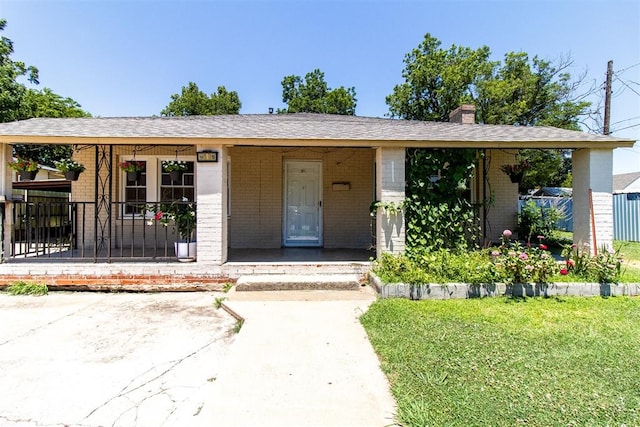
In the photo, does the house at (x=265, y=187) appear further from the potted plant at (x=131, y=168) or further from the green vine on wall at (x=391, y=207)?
the potted plant at (x=131, y=168)

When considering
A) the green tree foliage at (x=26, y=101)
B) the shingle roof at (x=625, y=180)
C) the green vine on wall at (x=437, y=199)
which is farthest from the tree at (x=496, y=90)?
the green tree foliage at (x=26, y=101)

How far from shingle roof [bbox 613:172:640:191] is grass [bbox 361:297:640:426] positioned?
1278 inches

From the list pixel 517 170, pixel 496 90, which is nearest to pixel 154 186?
pixel 517 170

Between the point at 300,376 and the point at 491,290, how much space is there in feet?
12.0

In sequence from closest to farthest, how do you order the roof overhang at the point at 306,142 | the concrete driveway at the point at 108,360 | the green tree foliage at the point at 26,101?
the concrete driveway at the point at 108,360, the roof overhang at the point at 306,142, the green tree foliage at the point at 26,101

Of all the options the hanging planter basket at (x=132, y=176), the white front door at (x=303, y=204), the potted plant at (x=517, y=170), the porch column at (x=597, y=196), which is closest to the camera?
the porch column at (x=597, y=196)

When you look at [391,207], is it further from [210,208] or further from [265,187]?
[265,187]

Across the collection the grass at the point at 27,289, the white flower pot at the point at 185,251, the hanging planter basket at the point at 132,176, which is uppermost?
the hanging planter basket at the point at 132,176

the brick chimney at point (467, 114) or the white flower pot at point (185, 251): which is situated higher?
the brick chimney at point (467, 114)

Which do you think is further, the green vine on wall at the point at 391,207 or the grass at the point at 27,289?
the green vine on wall at the point at 391,207

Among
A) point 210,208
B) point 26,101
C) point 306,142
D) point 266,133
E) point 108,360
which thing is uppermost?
point 26,101

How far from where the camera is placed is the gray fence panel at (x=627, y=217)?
1159 cm

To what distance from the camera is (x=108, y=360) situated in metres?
3.21

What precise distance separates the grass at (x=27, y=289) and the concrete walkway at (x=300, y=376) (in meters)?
3.70
